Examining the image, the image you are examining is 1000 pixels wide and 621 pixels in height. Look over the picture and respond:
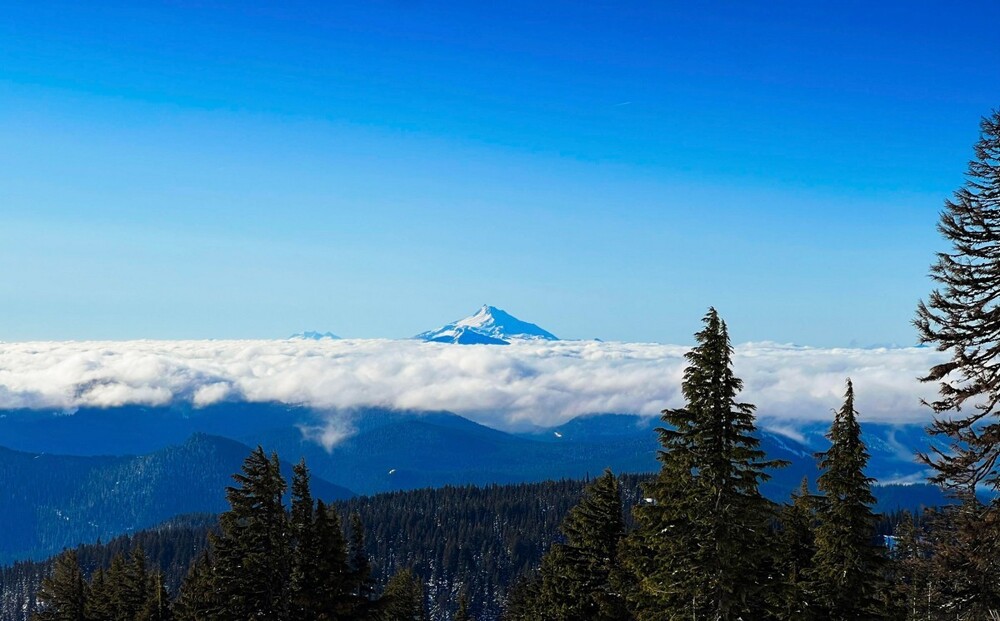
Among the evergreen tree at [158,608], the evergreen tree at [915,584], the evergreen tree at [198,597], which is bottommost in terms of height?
the evergreen tree at [158,608]

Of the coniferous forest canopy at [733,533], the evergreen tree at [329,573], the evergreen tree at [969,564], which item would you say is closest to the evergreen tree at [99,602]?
the coniferous forest canopy at [733,533]

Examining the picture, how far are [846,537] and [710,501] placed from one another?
11.0 m

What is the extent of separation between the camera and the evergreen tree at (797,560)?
33.2 m

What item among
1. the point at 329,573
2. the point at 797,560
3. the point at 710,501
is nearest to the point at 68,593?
the point at 329,573

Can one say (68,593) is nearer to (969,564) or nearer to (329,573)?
(329,573)

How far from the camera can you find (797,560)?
1522 inches

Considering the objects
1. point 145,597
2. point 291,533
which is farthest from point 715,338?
point 145,597

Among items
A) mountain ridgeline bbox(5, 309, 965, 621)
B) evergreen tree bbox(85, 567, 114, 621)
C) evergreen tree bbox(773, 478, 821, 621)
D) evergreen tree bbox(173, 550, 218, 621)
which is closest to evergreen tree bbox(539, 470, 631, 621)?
mountain ridgeline bbox(5, 309, 965, 621)

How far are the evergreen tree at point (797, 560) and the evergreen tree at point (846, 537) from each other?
0.74 metres

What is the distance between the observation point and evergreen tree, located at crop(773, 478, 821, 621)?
109 feet

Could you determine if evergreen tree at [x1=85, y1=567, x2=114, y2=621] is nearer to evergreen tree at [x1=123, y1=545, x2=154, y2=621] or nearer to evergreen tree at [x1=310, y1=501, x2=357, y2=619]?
evergreen tree at [x1=123, y1=545, x2=154, y2=621]

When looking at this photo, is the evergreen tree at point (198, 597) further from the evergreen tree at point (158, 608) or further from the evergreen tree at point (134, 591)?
the evergreen tree at point (134, 591)

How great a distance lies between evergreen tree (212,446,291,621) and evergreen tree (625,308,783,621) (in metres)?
17.0

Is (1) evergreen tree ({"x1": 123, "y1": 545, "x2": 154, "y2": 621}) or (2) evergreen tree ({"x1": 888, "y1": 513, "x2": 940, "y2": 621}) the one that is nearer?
(2) evergreen tree ({"x1": 888, "y1": 513, "x2": 940, "y2": 621})
